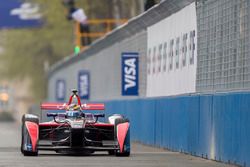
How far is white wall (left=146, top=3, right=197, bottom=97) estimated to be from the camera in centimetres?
2778

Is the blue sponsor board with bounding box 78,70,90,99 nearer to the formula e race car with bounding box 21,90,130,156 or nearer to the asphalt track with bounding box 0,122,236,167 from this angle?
the asphalt track with bounding box 0,122,236,167

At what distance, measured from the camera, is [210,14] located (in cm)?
2508

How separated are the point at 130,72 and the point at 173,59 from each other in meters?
6.32

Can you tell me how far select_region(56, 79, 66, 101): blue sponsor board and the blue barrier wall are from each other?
102 feet

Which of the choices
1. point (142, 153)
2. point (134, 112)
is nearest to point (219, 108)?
point (142, 153)

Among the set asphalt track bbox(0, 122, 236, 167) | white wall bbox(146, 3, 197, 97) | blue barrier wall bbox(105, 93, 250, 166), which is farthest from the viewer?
white wall bbox(146, 3, 197, 97)

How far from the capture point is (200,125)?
2448 centimetres

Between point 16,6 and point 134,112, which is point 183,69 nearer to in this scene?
point 134,112

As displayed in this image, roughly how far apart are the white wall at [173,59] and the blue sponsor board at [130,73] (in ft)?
5.09

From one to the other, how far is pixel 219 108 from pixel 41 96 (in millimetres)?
85262

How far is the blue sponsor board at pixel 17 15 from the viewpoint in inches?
2719

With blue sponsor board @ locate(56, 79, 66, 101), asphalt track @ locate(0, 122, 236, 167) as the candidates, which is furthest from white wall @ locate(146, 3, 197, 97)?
blue sponsor board @ locate(56, 79, 66, 101)

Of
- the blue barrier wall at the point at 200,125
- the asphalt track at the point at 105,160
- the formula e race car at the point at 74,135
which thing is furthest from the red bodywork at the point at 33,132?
the blue barrier wall at the point at 200,125

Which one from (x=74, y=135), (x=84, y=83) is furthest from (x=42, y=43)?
(x=74, y=135)
